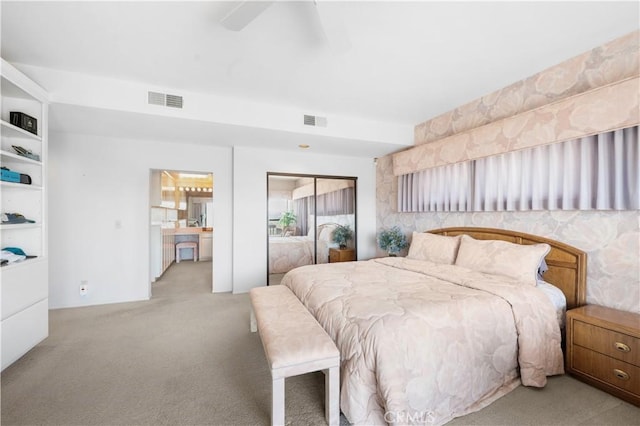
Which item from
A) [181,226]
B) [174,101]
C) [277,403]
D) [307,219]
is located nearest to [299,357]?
[277,403]

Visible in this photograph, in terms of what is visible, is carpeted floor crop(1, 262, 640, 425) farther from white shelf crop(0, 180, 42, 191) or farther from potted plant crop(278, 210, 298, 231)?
potted plant crop(278, 210, 298, 231)

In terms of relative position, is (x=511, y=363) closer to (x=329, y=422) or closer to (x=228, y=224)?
(x=329, y=422)

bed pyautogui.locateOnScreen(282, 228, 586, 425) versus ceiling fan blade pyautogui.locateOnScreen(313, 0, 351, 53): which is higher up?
ceiling fan blade pyautogui.locateOnScreen(313, 0, 351, 53)

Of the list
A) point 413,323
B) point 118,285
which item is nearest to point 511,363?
point 413,323

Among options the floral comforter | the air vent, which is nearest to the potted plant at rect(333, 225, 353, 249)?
the floral comforter

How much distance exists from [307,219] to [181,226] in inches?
173

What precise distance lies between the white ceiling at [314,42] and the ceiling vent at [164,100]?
0.12 metres

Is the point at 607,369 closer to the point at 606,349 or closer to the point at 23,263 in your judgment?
the point at 606,349

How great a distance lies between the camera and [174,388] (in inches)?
75.1

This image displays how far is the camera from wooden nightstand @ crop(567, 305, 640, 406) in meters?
1.72

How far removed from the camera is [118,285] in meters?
3.83

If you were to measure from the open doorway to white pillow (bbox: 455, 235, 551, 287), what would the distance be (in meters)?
4.17

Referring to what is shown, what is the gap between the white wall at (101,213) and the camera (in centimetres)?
359

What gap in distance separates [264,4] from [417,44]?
1327 mm
